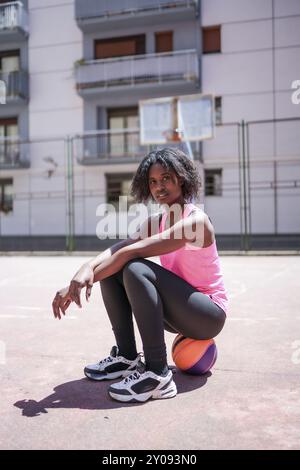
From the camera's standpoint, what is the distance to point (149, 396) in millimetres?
2387

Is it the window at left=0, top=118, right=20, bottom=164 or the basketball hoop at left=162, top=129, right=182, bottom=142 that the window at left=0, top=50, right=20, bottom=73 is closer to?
the window at left=0, top=118, right=20, bottom=164

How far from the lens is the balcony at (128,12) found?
59.4 feet

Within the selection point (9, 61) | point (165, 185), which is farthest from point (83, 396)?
point (9, 61)

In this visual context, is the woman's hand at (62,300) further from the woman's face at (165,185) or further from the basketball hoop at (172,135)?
the basketball hoop at (172,135)

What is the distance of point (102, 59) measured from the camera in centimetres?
1939

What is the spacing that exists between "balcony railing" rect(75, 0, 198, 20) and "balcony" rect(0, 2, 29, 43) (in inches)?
102

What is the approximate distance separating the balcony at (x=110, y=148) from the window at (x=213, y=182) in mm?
2631

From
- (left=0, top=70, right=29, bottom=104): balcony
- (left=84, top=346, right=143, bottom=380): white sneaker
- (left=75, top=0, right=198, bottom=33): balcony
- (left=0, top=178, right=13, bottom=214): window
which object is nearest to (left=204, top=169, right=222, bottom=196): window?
(left=75, top=0, right=198, bottom=33): balcony

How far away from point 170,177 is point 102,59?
18167mm

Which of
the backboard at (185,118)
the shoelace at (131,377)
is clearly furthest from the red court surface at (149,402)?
the backboard at (185,118)

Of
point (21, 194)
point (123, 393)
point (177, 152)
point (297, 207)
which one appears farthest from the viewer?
point (21, 194)

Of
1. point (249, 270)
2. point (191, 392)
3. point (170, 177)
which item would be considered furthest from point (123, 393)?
point (249, 270)

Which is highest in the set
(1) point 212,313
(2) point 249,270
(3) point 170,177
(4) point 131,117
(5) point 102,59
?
(5) point 102,59

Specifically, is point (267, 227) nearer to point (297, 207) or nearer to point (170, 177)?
point (297, 207)
